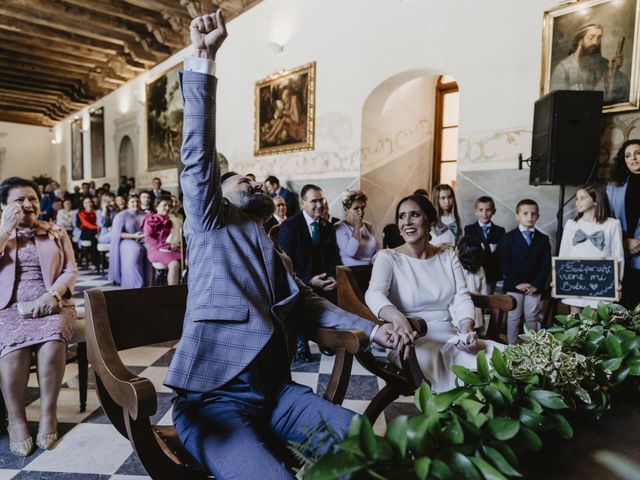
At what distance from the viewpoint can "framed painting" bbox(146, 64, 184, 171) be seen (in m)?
10.7

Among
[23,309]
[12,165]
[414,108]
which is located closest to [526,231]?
[414,108]

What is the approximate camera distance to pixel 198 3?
336 inches

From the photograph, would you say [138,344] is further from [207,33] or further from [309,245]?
[309,245]

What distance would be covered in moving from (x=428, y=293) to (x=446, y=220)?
2375 millimetres

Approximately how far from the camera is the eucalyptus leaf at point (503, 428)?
0.92 metres

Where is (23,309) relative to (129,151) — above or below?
below

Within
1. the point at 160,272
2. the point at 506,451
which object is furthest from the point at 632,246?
the point at 160,272

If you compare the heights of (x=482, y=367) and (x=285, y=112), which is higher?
(x=285, y=112)

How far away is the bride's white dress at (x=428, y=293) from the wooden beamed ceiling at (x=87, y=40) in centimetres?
750

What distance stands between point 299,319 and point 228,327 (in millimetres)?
427

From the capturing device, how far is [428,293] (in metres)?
2.38

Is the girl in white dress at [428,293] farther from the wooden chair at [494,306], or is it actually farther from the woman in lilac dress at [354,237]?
the woman in lilac dress at [354,237]

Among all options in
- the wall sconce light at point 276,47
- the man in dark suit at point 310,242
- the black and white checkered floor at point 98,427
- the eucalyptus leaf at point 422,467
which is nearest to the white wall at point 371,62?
the wall sconce light at point 276,47

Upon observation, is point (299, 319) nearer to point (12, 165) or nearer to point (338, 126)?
point (338, 126)
